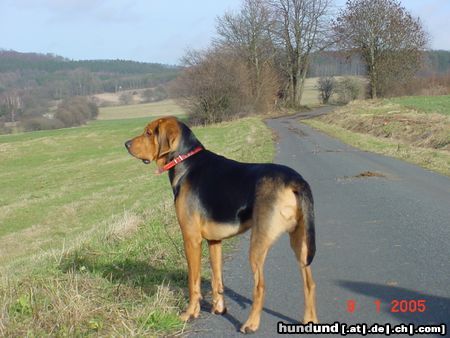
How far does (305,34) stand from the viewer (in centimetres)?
7031

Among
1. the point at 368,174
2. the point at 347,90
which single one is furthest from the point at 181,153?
the point at 347,90

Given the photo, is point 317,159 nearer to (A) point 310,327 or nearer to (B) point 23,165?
(A) point 310,327

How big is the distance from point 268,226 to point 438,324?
1549mm

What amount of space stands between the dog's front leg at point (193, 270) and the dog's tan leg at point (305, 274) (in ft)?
2.74

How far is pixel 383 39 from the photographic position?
57781 mm

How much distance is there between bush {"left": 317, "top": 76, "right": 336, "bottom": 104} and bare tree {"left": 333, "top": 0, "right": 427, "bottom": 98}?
2927 cm

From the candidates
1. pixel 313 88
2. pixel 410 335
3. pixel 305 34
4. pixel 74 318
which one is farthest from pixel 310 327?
pixel 313 88

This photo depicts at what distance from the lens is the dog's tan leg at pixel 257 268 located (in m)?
4.24

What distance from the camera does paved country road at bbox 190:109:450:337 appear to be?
4637 mm

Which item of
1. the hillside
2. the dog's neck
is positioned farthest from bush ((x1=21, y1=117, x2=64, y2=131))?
the dog's neck

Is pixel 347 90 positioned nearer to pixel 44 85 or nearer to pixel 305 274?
pixel 305 274

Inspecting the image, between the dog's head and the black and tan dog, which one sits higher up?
the dog's head

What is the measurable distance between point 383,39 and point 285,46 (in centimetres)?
1699

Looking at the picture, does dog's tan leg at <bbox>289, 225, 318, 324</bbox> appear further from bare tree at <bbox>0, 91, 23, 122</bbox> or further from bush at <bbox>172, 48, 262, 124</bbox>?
bare tree at <bbox>0, 91, 23, 122</bbox>
